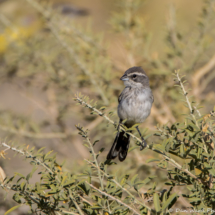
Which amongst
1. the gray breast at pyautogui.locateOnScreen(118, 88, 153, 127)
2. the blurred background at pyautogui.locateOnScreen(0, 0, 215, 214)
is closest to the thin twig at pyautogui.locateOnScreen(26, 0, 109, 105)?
the blurred background at pyautogui.locateOnScreen(0, 0, 215, 214)

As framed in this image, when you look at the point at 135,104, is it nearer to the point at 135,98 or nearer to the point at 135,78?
the point at 135,98

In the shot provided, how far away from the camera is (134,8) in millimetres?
3678

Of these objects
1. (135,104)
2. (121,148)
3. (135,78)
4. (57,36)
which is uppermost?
(57,36)

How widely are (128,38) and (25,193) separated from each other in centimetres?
270

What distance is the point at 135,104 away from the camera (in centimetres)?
341

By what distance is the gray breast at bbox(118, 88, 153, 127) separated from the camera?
334 cm

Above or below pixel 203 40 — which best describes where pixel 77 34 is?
below

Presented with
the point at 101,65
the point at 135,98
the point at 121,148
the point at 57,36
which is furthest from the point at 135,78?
the point at 57,36

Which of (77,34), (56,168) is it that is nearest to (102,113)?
(56,168)

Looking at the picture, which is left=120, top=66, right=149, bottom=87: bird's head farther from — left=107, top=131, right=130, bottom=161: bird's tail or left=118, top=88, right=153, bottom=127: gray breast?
left=107, top=131, right=130, bottom=161: bird's tail

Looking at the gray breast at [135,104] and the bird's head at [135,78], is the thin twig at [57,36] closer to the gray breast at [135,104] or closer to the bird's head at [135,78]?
the bird's head at [135,78]

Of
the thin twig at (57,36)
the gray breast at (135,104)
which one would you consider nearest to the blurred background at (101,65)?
the thin twig at (57,36)

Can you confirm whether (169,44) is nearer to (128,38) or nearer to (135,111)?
(128,38)

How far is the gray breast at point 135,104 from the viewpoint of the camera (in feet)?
11.0
